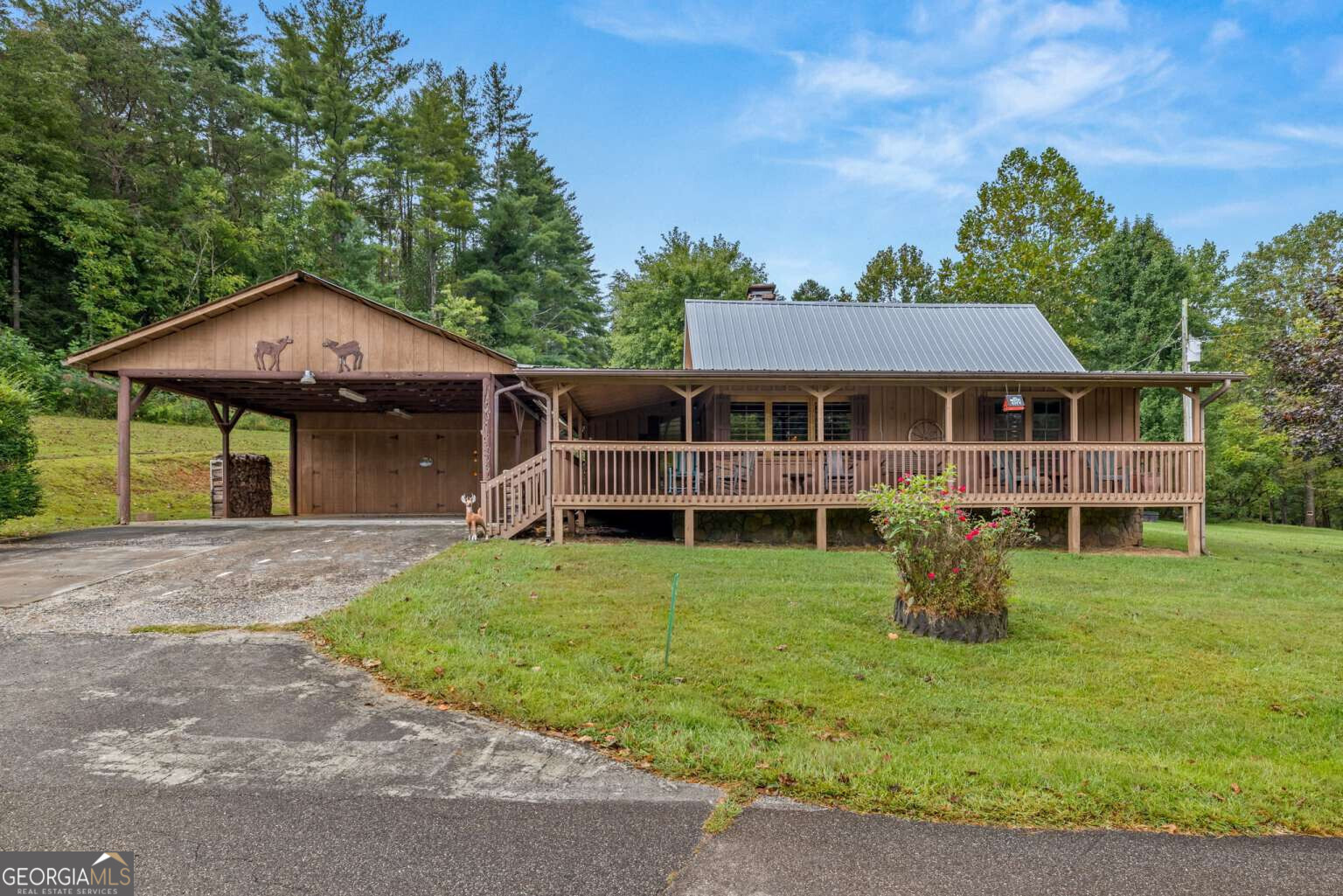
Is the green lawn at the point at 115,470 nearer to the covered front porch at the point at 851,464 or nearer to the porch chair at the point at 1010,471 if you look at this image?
the covered front porch at the point at 851,464

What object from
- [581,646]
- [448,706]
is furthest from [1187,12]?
[448,706]

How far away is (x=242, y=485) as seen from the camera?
50.5 ft

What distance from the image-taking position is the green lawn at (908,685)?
9.79 feet

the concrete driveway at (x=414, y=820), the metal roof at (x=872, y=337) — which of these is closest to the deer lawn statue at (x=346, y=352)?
the metal roof at (x=872, y=337)

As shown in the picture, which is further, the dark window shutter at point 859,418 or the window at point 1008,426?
the window at point 1008,426

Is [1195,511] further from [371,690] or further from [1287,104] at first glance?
[1287,104]

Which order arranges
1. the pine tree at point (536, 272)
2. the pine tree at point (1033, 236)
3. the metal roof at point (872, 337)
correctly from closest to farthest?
1. the metal roof at point (872, 337)
2. the pine tree at point (1033, 236)
3. the pine tree at point (536, 272)

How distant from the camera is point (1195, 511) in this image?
36.6 ft

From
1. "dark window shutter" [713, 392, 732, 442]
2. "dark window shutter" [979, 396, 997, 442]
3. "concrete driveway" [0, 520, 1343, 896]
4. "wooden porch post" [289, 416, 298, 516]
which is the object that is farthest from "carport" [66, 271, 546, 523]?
"dark window shutter" [979, 396, 997, 442]

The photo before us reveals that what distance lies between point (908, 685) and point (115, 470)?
18646mm

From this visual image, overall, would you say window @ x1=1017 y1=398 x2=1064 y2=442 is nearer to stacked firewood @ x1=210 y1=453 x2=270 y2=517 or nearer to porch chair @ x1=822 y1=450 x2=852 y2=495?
porch chair @ x1=822 y1=450 x2=852 y2=495

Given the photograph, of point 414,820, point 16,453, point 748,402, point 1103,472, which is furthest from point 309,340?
point 1103,472

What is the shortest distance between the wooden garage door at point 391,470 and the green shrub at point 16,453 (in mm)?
6758

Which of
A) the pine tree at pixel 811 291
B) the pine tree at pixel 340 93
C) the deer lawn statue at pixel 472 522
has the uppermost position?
the pine tree at pixel 340 93
